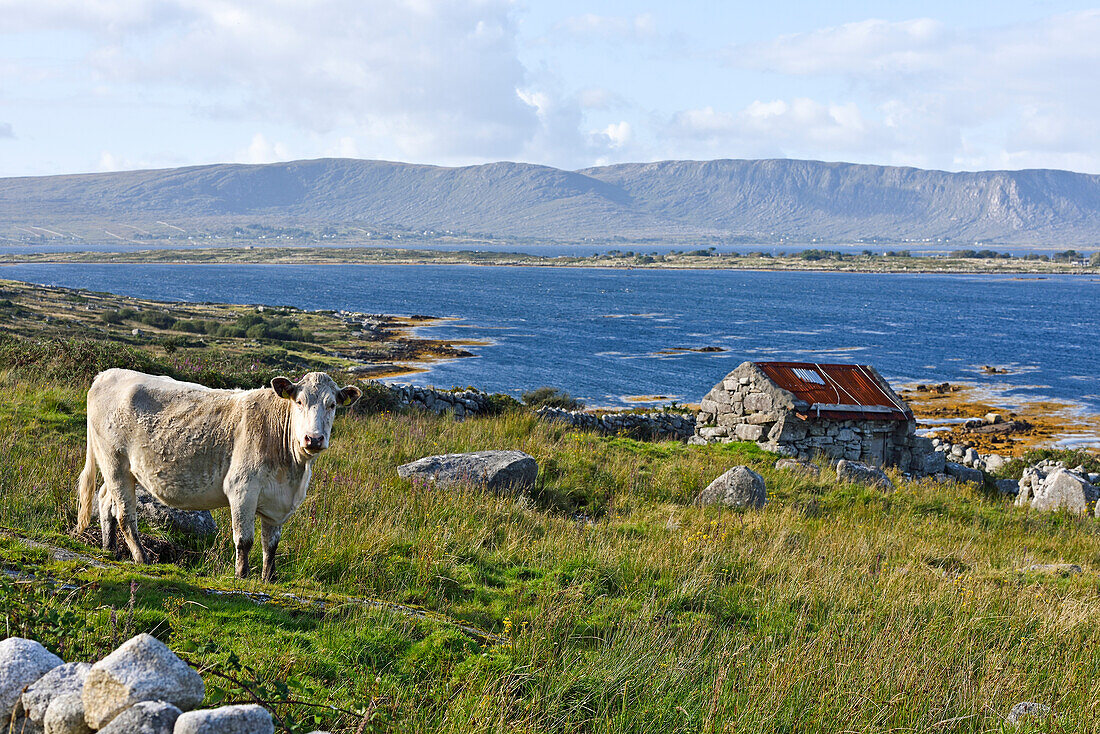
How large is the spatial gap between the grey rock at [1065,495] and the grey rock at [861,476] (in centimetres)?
448

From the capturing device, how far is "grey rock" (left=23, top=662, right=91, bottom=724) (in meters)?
3.64

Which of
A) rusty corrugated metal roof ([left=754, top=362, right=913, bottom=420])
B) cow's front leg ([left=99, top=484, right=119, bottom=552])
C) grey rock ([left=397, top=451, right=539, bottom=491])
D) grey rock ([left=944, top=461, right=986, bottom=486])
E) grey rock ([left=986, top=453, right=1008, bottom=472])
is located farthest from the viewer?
grey rock ([left=986, top=453, right=1008, bottom=472])

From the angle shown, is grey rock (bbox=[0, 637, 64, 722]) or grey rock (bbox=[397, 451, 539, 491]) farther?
grey rock (bbox=[397, 451, 539, 491])

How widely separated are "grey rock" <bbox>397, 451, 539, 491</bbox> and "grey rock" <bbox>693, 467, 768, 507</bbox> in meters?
3.06

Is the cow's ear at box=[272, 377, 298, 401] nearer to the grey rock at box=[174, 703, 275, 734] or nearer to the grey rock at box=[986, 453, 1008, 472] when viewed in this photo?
the grey rock at box=[174, 703, 275, 734]

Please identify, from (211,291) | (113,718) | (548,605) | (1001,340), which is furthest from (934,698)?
(211,291)

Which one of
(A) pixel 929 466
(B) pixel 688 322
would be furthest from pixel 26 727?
(B) pixel 688 322

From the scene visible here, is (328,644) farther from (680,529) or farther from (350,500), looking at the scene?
(680,529)

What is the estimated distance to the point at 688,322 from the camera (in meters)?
94.3

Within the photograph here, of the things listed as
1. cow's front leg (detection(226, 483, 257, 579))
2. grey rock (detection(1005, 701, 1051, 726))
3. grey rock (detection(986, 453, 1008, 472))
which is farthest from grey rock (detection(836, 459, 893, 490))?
cow's front leg (detection(226, 483, 257, 579))

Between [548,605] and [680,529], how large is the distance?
4.02 meters

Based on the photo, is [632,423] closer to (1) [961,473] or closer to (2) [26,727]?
(1) [961,473]

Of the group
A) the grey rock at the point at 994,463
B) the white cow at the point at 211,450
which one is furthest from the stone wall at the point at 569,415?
the white cow at the point at 211,450

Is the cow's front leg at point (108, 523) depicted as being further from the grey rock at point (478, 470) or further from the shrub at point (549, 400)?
the shrub at point (549, 400)
